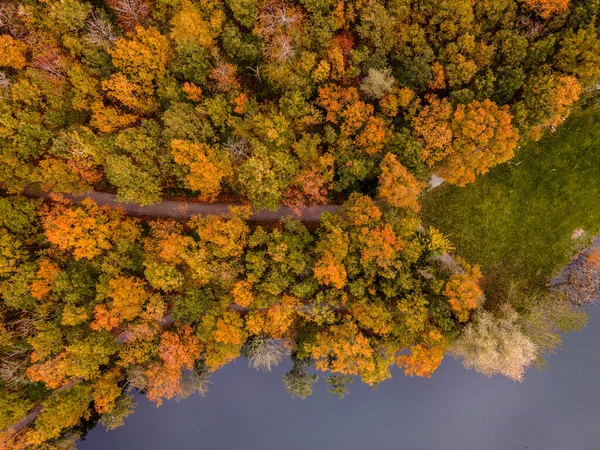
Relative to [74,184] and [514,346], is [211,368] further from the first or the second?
[514,346]

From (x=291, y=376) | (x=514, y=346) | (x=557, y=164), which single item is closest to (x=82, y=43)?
(x=291, y=376)

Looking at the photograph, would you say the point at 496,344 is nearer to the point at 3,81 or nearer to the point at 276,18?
the point at 276,18

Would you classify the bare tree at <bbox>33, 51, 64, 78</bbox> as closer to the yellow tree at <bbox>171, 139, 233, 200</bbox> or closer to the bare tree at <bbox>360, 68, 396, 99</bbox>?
the yellow tree at <bbox>171, 139, 233, 200</bbox>

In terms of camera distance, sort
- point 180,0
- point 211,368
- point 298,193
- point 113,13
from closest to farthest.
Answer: point 180,0, point 113,13, point 298,193, point 211,368

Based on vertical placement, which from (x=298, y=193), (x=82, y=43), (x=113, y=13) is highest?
(x=113, y=13)

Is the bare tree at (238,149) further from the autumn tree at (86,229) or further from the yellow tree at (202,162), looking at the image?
the autumn tree at (86,229)

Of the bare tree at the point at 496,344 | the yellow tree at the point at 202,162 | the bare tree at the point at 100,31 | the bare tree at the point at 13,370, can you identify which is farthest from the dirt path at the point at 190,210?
the bare tree at the point at 496,344
